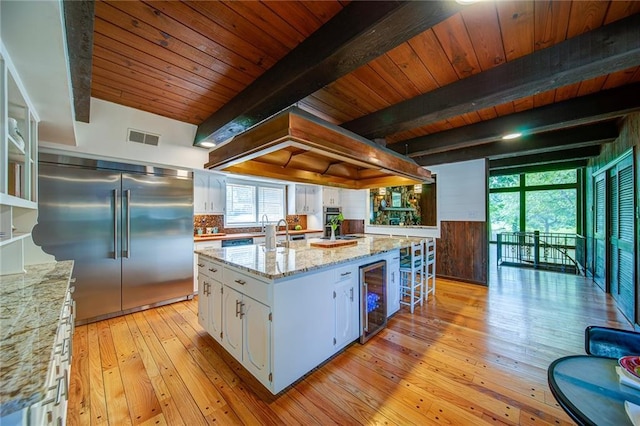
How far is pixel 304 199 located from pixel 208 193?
244 centimetres

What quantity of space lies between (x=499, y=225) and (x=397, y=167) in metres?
6.55

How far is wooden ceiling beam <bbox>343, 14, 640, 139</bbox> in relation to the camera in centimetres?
155

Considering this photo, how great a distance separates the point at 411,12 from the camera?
121 cm

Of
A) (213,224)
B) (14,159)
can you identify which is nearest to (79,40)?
(14,159)

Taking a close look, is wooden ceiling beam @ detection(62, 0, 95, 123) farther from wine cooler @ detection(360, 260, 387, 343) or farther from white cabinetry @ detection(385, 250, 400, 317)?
white cabinetry @ detection(385, 250, 400, 317)

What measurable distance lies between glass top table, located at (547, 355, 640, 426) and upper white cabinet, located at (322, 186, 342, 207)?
548 centimetres

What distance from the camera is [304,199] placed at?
20.4 feet

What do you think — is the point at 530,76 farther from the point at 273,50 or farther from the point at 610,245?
the point at 610,245

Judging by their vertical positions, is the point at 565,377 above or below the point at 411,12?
below

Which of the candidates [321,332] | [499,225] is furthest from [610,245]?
[321,332]

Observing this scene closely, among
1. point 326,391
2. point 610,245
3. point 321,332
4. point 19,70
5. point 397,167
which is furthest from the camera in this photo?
point 610,245

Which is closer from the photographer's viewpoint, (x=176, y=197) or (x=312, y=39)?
(x=312, y=39)

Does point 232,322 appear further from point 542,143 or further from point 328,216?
point 542,143

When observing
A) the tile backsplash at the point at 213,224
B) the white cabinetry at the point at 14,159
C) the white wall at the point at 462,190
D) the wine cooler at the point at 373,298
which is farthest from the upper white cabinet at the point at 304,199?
the white cabinetry at the point at 14,159
